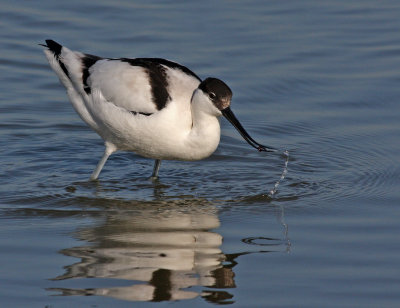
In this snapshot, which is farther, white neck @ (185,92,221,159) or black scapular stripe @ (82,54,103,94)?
black scapular stripe @ (82,54,103,94)

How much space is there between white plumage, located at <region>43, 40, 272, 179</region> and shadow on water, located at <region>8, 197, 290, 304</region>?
49 cm

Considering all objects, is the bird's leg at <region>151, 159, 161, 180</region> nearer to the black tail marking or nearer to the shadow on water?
the shadow on water

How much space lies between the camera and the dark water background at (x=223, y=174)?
5.32 meters

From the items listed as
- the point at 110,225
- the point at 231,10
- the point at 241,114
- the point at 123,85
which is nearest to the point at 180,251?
the point at 110,225

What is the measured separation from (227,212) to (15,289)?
2043 millimetres

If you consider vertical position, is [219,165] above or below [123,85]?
below

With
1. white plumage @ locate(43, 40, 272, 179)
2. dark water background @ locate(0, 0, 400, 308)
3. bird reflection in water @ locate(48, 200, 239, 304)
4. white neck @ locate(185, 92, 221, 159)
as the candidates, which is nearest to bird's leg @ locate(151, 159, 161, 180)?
dark water background @ locate(0, 0, 400, 308)

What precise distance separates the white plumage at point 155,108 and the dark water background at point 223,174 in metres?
0.40

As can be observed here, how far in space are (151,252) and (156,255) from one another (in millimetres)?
76

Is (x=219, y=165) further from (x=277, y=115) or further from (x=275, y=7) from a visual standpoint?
(x=275, y=7)

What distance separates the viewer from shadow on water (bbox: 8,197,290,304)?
5.18 m

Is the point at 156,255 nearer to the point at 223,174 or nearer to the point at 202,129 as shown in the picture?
the point at 202,129

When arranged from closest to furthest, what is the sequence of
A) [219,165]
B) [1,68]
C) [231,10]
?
1. [219,165]
2. [1,68]
3. [231,10]

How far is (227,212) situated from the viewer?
6730mm
